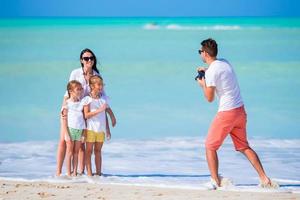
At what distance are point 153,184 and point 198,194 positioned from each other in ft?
2.53

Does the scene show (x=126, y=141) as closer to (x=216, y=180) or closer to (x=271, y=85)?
(x=216, y=180)

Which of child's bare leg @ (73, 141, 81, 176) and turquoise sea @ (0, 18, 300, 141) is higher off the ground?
turquoise sea @ (0, 18, 300, 141)

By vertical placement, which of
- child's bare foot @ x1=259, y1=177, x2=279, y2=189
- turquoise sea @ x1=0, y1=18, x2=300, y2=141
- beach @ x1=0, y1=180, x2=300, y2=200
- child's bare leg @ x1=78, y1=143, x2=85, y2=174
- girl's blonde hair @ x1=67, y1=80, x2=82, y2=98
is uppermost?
turquoise sea @ x1=0, y1=18, x2=300, y2=141

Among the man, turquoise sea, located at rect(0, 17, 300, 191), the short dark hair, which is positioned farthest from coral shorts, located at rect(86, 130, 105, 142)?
the short dark hair

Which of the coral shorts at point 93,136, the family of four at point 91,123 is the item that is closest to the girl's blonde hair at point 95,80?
the family of four at point 91,123

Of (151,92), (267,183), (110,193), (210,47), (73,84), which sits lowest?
(110,193)

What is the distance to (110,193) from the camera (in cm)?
678

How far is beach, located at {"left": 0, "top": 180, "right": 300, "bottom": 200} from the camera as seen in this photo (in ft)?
21.7

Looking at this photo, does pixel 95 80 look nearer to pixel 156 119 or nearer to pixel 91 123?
pixel 91 123

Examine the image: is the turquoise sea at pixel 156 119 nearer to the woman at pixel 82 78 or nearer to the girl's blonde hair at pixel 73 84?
the woman at pixel 82 78

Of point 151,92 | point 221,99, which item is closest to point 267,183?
point 221,99

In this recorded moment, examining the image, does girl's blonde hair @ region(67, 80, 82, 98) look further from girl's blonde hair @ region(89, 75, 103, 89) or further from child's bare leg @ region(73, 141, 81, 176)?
child's bare leg @ region(73, 141, 81, 176)

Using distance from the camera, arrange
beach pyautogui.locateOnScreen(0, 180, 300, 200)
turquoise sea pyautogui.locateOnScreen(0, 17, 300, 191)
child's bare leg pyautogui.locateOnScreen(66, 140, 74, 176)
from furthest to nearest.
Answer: turquoise sea pyautogui.locateOnScreen(0, 17, 300, 191) → child's bare leg pyautogui.locateOnScreen(66, 140, 74, 176) → beach pyautogui.locateOnScreen(0, 180, 300, 200)

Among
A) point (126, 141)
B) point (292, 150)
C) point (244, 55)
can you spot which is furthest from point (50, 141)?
point (244, 55)
